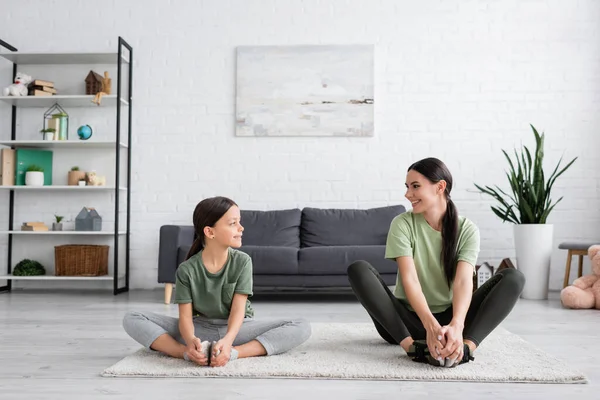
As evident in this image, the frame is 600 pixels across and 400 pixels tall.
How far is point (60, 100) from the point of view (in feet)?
16.8

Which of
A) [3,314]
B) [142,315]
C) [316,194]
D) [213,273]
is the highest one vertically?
[316,194]

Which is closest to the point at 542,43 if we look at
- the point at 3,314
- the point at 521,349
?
the point at 521,349

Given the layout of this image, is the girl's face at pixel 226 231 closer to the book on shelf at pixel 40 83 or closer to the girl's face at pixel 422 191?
the girl's face at pixel 422 191

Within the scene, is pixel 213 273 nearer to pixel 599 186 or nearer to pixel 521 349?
pixel 521 349

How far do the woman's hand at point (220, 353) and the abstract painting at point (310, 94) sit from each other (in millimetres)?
3192

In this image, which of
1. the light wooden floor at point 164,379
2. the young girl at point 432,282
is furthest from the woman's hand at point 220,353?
the young girl at point 432,282

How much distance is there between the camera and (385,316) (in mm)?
2320

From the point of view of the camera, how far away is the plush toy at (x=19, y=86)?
4996 millimetres

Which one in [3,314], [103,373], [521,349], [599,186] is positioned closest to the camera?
[103,373]

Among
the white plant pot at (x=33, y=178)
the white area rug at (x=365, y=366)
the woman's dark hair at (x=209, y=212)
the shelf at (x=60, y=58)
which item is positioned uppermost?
Result: the shelf at (x=60, y=58)

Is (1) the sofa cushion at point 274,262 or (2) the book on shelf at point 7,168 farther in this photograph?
(2) the book on shelf at point 7,168

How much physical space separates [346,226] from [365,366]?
262cm

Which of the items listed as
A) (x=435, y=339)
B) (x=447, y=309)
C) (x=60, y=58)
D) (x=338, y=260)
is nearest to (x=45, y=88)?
(x=60, y=58)

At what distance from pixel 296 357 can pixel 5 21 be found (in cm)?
435
